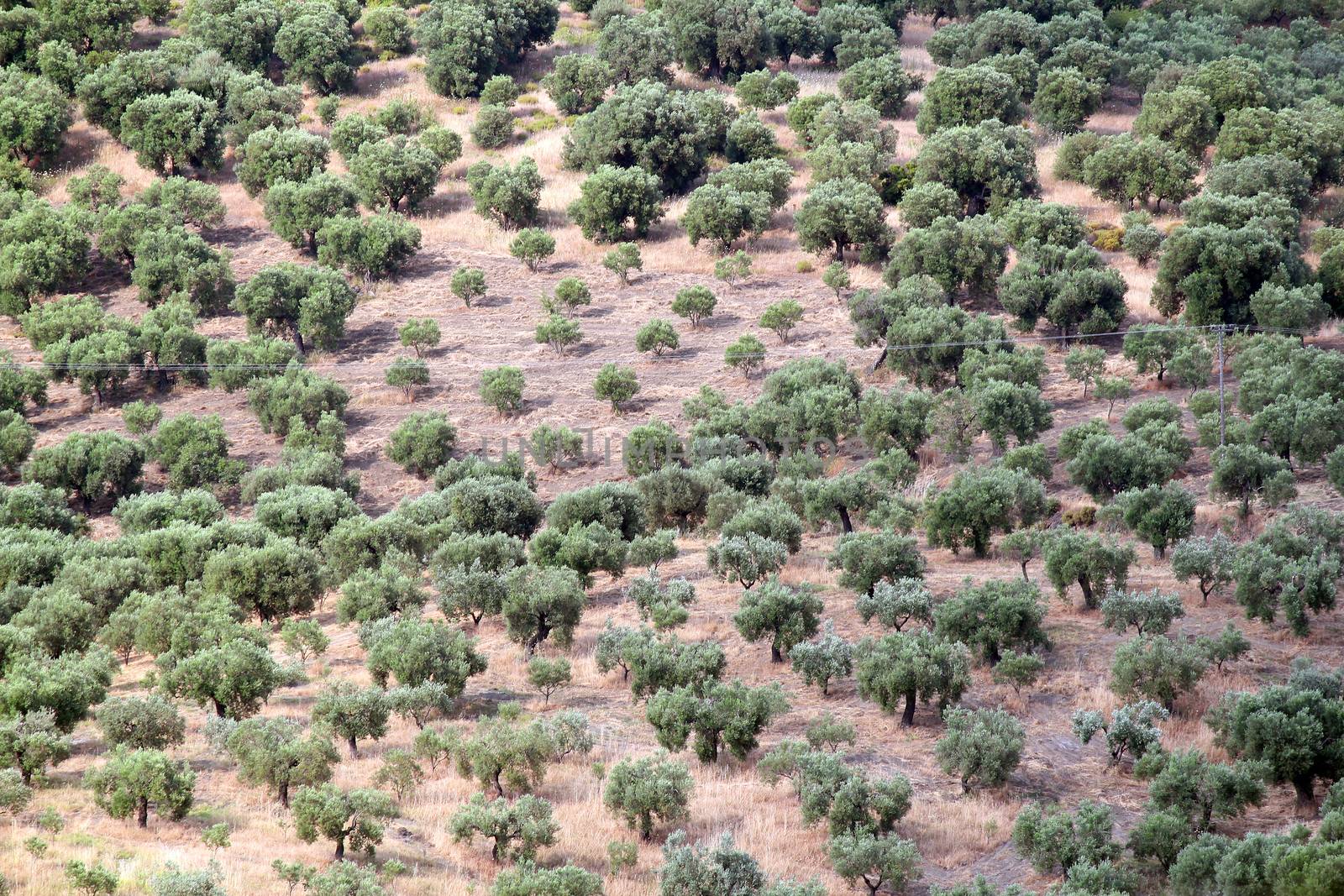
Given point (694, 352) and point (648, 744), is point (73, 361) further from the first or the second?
point (648, 744)

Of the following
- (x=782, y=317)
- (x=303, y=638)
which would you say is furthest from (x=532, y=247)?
(x=303, y=638)

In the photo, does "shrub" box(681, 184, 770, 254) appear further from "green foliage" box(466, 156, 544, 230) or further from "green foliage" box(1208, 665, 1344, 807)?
"green foliage" box(1208, 665, 1344, 807)

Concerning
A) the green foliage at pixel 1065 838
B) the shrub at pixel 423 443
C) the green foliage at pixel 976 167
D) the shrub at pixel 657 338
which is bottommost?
the shrub at pixel 423 443

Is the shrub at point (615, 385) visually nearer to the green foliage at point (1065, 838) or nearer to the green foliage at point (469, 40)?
the green foliage at point (1065, 838)

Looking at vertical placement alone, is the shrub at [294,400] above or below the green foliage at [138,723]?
below

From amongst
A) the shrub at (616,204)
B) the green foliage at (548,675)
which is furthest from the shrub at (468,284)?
the green foliage at (548,675)

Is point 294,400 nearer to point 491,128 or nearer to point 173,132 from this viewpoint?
point 173,132

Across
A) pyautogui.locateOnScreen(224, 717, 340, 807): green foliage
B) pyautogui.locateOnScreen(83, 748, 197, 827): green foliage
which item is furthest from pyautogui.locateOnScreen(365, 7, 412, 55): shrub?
pyautogui.locateOnScreen(83, 748, 197, 827): green foliage
